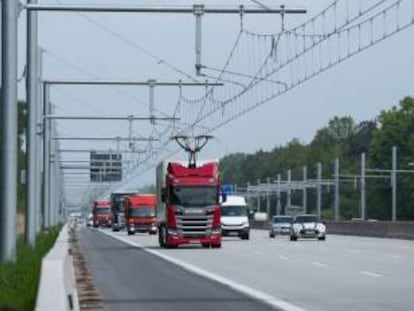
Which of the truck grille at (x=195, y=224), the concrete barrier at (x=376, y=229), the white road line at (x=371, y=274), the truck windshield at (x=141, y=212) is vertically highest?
the truck grille at (x=195, y=224)

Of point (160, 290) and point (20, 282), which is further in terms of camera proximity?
point (160, 290)

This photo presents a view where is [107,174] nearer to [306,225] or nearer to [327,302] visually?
[306,225]

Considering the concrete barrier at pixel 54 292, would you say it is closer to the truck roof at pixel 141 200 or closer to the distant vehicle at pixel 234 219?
the distant vehicle at pixel 234 219

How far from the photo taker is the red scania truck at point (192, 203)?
5453cm

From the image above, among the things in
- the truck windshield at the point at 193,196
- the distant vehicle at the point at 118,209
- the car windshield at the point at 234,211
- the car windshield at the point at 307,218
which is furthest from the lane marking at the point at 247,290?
the distant vehicle at the point at 118,209

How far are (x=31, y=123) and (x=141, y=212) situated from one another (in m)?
54.9

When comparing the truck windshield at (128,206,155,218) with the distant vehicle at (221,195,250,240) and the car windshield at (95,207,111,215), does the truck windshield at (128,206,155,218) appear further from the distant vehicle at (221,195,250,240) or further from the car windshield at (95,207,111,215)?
the car windshield at (95,207,111,215)

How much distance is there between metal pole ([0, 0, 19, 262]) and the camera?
28328 mm

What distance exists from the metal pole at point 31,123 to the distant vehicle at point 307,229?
32.6m

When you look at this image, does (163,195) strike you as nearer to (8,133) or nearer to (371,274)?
(371,274)

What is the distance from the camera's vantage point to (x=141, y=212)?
95938mm

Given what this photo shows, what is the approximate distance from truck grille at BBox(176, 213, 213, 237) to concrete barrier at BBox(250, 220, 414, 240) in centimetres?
2046

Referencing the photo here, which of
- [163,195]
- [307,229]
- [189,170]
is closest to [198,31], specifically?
[189,170]

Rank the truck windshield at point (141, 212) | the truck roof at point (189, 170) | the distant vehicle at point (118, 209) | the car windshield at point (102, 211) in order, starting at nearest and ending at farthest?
the truck roof at point (189, 170) → the truck windshield at point (141, 212) → the distant vehicle at point (118, 209) → the car windshield at point (102, 211)
